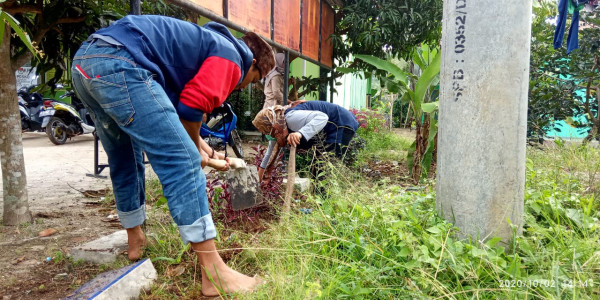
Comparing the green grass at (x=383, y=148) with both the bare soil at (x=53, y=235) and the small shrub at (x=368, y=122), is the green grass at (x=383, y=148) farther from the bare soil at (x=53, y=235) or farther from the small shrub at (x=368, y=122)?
the bare soil at (x=53, y=235)

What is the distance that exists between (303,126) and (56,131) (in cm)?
711

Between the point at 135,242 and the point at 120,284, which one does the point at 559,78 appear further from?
the point at 120,284

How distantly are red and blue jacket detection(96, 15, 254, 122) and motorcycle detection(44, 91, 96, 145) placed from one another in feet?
24.8

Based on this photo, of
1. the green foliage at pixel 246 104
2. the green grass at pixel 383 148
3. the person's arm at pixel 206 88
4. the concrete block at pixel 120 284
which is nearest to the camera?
the concrete block at pixel 120 284

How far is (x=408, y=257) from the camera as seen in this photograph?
5.37ft

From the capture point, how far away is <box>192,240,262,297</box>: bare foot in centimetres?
172

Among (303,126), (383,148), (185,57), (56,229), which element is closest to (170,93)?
(185,57)

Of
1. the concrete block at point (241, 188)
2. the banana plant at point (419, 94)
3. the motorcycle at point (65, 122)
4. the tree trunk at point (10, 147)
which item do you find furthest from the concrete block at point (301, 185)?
the motorcycle at point (65, 122)

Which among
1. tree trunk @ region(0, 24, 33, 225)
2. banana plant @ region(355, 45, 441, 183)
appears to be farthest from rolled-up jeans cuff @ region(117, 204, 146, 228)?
banana plant @ region(355, 45, 441, 183)

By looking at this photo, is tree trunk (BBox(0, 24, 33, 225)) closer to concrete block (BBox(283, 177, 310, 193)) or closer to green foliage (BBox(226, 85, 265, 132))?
concrete block (BBox(283, 177, 310, 193))

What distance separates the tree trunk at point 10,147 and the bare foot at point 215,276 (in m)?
1.88

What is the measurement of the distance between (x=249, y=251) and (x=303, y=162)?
2.64m

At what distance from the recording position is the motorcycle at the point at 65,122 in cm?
856

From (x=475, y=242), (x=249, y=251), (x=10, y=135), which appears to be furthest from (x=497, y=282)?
(x=10, y=135)
